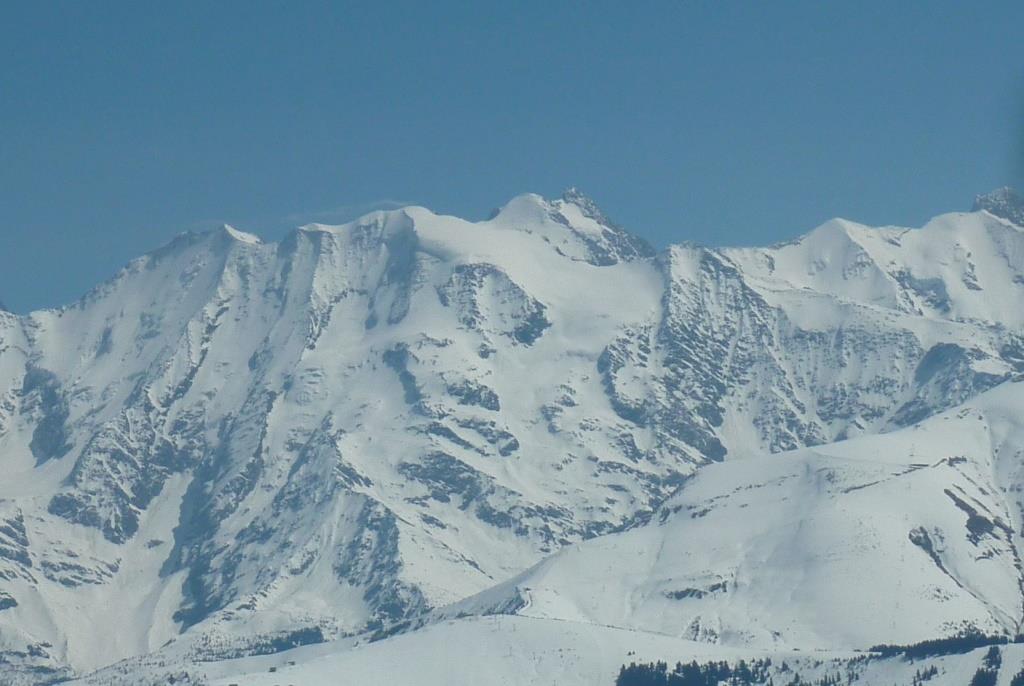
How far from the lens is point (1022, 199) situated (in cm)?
16975
